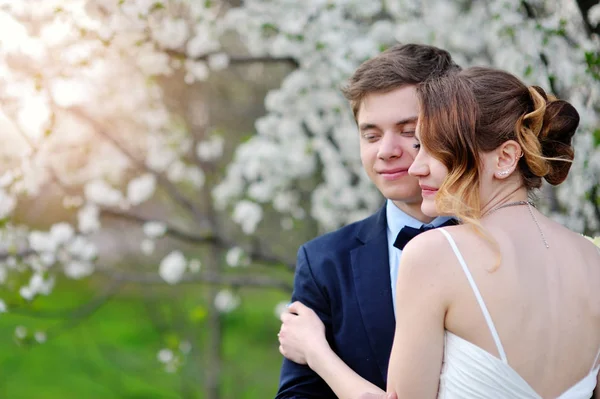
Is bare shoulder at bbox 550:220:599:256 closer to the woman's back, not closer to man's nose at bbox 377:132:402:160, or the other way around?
the woman's back

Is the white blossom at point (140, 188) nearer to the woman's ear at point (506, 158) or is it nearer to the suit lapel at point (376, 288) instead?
the suit lapel at point (376, 288)

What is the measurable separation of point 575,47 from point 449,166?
1.93 metres

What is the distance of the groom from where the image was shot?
213cm

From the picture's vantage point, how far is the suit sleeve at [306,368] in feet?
7.12

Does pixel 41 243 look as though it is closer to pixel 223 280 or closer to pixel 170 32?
pixel 223 280

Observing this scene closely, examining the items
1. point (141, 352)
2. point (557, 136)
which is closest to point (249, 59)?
point (557, 136)

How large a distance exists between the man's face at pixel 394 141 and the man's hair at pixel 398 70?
1.1 inches

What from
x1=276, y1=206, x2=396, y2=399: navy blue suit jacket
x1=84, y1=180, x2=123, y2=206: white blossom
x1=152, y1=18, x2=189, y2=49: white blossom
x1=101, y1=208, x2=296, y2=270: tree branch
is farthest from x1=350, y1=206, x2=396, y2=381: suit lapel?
x1=84, y1=180, x2=123, y2=206: white blossom

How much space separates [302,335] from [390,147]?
1.97 feet

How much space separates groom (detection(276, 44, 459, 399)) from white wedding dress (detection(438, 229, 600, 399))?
465 mm

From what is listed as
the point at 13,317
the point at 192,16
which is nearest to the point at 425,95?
the point at 192,16

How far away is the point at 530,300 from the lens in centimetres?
158

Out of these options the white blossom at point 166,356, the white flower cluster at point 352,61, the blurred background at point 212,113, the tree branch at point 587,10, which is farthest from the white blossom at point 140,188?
the tree branch at point 587,10

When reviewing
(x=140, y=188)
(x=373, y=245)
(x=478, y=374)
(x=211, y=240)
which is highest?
(x=140, y=188)
